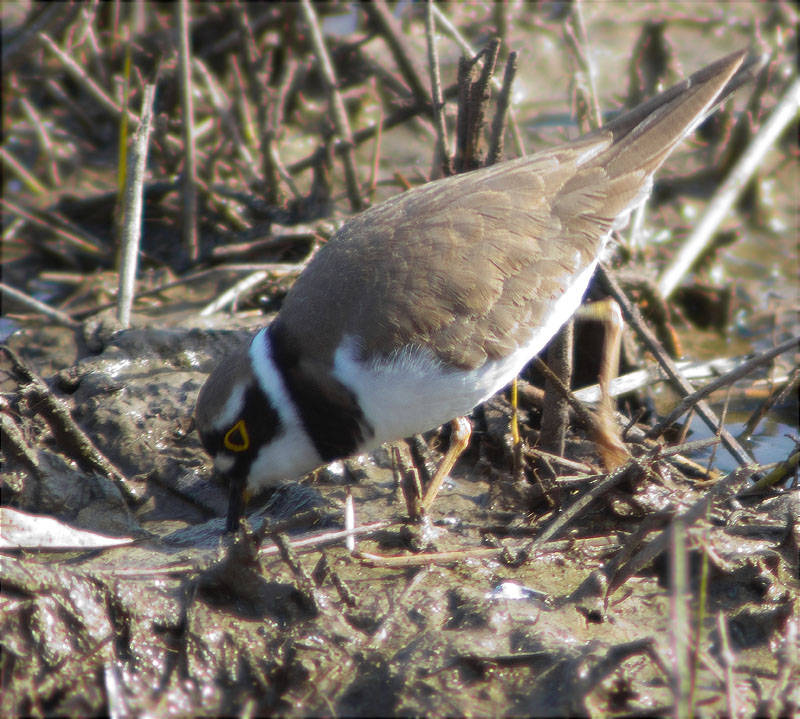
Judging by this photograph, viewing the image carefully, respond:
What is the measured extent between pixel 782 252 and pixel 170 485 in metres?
5.29

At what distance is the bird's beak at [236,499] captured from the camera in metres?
4.28

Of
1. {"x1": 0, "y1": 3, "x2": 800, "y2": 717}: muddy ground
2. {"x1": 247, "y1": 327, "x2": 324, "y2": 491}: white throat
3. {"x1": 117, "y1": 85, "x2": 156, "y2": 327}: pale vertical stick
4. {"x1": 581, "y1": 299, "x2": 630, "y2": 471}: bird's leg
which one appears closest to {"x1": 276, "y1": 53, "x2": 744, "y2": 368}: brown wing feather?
{"x1": 247, "y1": 327, "x2": 324, "y2": 491}: white throat

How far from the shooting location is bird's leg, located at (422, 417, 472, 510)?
4502 millimetres

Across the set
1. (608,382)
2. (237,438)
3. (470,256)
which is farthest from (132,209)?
(608,382)

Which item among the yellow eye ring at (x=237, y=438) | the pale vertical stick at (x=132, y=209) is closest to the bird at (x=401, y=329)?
the yellow eye ring at (x=237, y=438)

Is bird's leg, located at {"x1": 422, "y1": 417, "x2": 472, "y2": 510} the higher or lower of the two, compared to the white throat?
lower

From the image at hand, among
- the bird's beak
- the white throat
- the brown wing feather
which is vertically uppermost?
the brown wing feather

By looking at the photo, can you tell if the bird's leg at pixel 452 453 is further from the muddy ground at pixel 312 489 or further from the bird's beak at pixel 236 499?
the bird's beak at pixel 236 499

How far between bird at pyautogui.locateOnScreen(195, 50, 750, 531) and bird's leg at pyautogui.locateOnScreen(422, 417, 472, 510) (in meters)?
0.02

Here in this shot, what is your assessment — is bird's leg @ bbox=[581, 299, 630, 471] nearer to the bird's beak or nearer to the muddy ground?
the muddy ground

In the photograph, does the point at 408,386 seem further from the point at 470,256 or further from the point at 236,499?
the point at 236,499

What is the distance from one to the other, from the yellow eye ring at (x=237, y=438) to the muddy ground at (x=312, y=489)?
42 cm

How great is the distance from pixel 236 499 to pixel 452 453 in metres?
1.11

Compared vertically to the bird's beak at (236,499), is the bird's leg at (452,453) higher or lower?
lower
